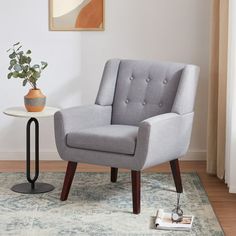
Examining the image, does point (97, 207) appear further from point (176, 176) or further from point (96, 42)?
point (96, 42)

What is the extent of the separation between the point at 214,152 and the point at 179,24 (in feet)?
3.51

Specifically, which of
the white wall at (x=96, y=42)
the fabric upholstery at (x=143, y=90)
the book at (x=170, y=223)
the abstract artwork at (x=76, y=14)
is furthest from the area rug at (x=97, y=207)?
the abstract artwork at (x=76, y=14)

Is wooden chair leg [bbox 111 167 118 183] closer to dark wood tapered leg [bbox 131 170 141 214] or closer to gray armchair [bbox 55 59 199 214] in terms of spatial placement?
gray armchair [bbox 55 59 199 214]

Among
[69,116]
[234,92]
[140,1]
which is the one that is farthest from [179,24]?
[69,116]

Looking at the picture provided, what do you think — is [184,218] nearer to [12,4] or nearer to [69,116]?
[69,116]

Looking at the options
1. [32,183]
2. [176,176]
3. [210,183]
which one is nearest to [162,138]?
[176,176]

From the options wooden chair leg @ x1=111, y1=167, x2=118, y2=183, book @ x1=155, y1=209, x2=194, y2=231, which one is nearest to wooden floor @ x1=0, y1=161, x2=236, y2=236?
book @ x1=155, y1=209, x2=194, y2=231

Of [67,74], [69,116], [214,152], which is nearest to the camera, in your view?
[69,116]

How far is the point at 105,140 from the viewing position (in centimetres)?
387

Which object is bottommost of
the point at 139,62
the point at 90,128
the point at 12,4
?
the point at 90,128

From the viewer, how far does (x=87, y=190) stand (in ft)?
14.1

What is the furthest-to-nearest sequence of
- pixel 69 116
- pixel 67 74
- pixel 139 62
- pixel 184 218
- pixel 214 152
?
pixel 67 74, pixel 214 152, pixel 139 62, pixel 69 116, pixel 184 218

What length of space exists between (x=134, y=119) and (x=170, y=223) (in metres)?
1.01

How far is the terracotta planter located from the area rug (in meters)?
0.57
